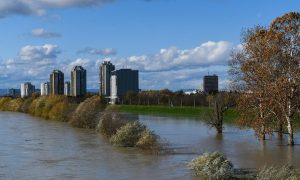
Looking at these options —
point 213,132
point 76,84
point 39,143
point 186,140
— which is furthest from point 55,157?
point 76,84

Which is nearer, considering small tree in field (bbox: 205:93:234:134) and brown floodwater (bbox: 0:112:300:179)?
brown floodwater (bbox: 0:112:300:179)

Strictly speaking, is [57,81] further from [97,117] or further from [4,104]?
[97,117]

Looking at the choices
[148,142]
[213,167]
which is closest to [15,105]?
[148,142]

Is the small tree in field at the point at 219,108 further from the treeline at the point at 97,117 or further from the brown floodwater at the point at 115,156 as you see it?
the treeline at the point at 97,117

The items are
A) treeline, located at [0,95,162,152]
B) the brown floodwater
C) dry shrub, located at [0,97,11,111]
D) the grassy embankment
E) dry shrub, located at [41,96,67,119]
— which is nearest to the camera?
the brown floodwater

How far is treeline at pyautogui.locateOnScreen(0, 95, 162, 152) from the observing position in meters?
28.2

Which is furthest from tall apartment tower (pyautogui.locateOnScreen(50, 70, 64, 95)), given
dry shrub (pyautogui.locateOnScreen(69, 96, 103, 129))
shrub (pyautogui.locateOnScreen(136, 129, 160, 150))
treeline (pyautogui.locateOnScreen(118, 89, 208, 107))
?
shrub (pyautogui.locateOnScreen(136, 129, 160, 150))

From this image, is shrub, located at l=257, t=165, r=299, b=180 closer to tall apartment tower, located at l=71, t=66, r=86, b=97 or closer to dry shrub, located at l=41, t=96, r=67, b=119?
dry shrub, located at l=41, t=96, r=67, b=119

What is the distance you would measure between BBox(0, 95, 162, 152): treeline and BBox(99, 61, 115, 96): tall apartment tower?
42.6 metres

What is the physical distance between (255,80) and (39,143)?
12239 millimetres

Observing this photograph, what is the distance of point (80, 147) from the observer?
97.0 ft

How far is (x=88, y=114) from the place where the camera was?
1763 inches

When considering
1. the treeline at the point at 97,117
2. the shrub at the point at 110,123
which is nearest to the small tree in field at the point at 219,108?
the treeline at the point at 97,117

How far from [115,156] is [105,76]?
110345 millimetres
